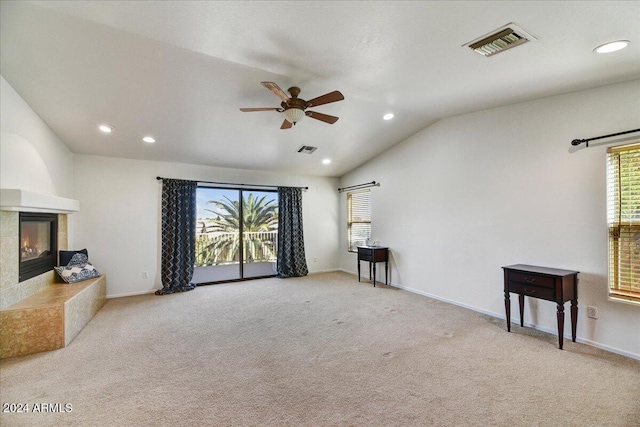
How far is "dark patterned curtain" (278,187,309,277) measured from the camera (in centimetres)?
623

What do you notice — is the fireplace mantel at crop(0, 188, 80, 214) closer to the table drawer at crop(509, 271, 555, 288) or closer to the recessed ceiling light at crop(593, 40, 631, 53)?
the table drawer at crop(509, 271, 555, 288)

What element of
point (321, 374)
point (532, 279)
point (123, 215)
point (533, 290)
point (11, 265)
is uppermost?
point (123, 215)

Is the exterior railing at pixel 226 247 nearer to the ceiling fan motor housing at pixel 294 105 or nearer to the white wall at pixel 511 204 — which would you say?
the white wall at pixel 511 204

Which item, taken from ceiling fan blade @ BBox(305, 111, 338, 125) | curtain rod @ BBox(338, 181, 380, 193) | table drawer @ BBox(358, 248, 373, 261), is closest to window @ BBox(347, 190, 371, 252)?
curtain rod @ BBox(338, 181, 380, 193)

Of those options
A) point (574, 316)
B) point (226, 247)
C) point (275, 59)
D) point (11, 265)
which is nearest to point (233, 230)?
point (226, 247)

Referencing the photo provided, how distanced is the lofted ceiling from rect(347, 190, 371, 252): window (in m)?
2.37

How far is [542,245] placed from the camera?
326 cm

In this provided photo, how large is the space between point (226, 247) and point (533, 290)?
5.38 metres

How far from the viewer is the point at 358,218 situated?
645 centimetres

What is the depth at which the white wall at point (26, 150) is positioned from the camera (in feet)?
8.89

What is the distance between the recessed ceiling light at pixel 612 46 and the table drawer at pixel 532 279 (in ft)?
6.65

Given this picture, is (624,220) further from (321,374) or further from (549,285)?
(321,374)

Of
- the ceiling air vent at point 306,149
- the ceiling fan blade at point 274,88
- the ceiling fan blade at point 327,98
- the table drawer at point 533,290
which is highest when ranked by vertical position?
the ceiling air vent at point 306,149

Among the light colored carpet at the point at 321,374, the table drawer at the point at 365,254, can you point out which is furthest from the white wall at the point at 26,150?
the table drawer at the point at 365,254
